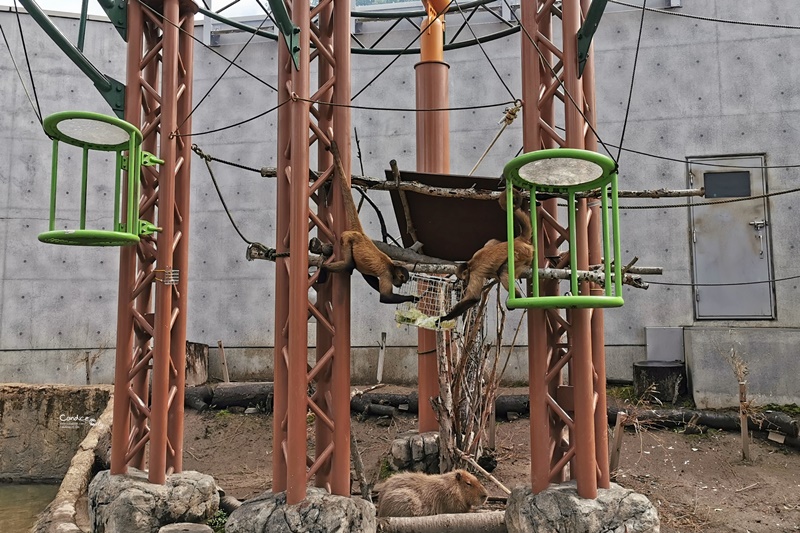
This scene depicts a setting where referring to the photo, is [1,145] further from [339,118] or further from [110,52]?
[339,118]

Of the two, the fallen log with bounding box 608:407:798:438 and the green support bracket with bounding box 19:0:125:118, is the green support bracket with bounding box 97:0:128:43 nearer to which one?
the green support bracket with bounding box 19:0:125:118

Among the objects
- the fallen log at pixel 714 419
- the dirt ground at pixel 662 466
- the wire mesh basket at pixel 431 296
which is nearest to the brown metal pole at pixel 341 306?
the wire mesh basket at pixel 431 296

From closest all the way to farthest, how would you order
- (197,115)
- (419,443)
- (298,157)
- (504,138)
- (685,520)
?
1. (298,157)
2. (685,520)
3. (419,443)
4. (504,138)
5. (197,115)

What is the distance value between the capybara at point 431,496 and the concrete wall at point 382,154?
587cm

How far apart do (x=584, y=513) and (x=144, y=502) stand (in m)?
3.70

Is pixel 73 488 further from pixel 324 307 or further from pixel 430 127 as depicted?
pixel 430 127

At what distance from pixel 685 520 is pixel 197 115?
446 inches

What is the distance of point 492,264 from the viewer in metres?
4.44

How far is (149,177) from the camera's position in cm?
598

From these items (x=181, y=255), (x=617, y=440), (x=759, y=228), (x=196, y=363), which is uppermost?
(x=759, y=228)

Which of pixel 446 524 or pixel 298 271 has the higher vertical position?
pixel 298 271

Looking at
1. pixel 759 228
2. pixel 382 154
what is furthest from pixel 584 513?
pixel 382 154

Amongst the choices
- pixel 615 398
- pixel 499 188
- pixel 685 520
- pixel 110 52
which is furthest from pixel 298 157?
pixel 110 52

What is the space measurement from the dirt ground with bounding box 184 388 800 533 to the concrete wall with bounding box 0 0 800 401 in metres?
2.18
